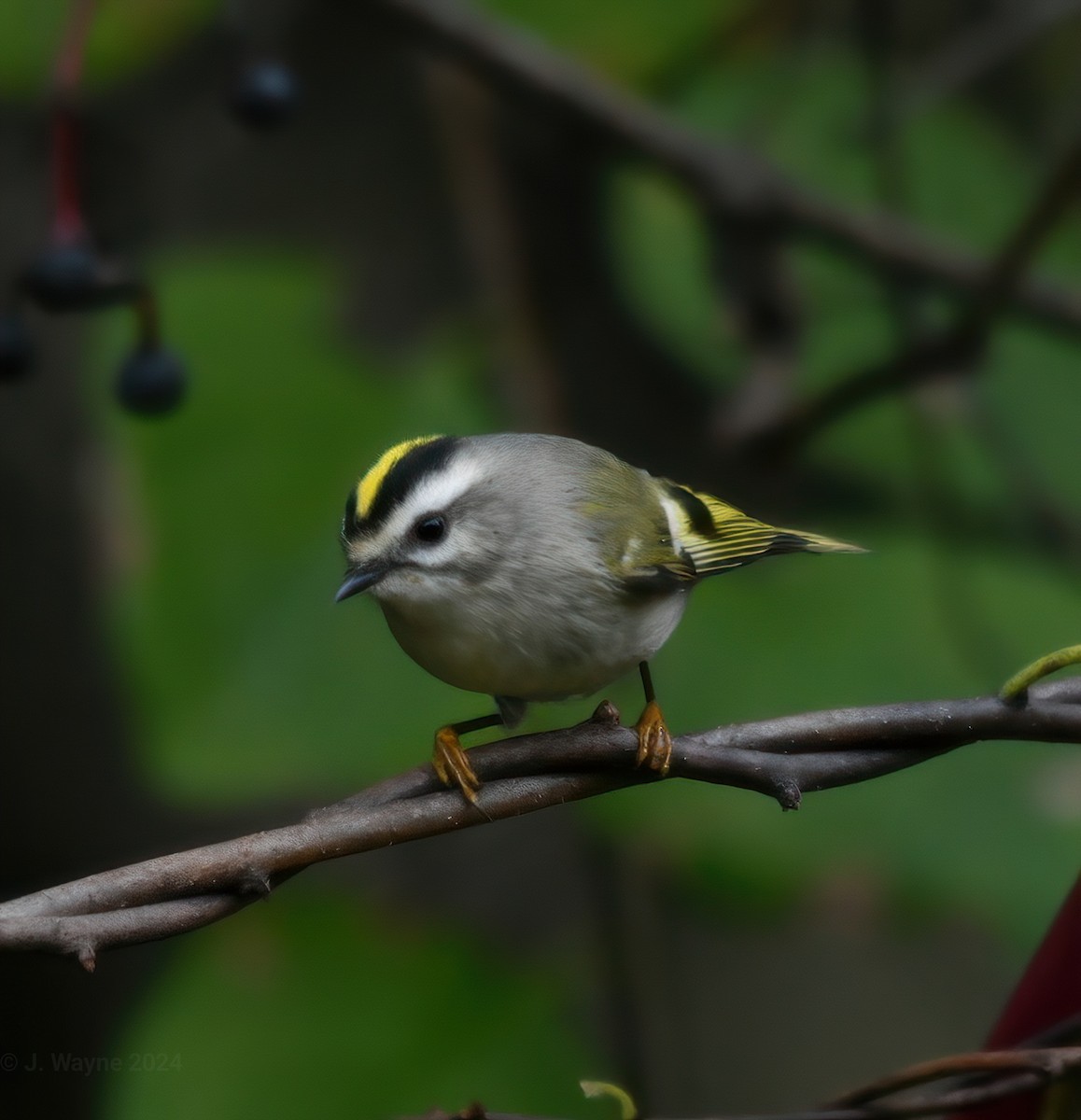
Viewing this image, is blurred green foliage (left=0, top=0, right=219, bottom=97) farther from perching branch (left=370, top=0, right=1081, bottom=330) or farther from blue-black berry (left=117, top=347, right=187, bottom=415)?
blue-black berry (left=117, top=347, right=187, bottom=415)

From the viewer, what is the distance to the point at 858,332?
Result: 2.50 m

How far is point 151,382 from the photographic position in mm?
1597

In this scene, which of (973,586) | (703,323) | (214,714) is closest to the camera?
(214,714)

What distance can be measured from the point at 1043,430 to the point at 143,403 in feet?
5.29

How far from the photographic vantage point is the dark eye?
4.38ft

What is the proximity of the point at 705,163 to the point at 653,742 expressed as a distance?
1540 millimetres

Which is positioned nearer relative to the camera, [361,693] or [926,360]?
[361,693]

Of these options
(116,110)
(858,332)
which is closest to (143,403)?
(116,110)

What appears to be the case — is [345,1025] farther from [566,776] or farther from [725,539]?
[566,776]

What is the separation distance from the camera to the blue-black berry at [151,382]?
1.57 meters

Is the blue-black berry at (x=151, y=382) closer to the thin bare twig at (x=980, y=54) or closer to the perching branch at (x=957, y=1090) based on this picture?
the perching branch at (x=957, y=1090)

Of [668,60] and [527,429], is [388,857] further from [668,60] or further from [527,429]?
[668,60]

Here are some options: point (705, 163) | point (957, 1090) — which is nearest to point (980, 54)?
point (705, 163)

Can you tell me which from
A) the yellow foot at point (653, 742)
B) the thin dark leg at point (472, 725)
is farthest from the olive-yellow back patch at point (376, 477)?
the yellow foot at point (653, 742)
